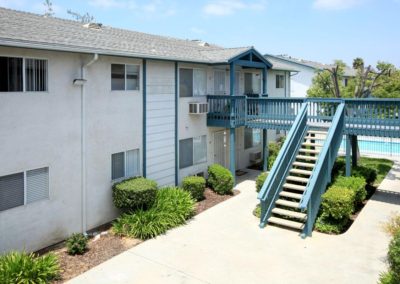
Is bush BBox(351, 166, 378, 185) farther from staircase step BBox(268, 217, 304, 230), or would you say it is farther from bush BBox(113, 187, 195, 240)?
bush BBox(113, 187, 195, 240)

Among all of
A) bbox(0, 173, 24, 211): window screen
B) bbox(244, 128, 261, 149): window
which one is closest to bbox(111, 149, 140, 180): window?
bbox(0, 173, 24, 211): window screen

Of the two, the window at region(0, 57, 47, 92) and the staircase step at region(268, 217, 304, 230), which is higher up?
the window at region(0, 57, 47, 92)

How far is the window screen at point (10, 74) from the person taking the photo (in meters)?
8.75

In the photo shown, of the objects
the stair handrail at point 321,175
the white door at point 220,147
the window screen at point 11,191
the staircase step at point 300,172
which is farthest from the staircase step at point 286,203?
the window screen at point 11,191

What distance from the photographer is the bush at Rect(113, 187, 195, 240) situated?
10602mm

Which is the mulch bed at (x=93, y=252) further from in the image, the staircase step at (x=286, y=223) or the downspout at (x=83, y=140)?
the staircase step at (x=286, y=223)

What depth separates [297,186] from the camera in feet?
39.8

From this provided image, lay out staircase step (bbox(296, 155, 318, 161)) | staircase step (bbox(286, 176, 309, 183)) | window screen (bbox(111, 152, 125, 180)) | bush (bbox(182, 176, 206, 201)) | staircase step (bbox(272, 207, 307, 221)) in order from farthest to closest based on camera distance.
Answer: bush (bbox(182, 176, 206, 201)), staircase step (bbox(296, 155, 318, 161)), staircase step (bbox(286, 176, 309, 183)), window screen (bbox(111, 152, 125, 180)), staircase step (bbox(272, 207, 307, 221))

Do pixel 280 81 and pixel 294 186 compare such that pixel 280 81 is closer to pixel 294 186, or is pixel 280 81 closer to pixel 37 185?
pixel 294 186

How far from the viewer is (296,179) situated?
12.3 meters

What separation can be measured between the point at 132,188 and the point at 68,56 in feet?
14.1

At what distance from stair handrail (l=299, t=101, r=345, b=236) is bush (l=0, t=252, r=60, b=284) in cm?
671

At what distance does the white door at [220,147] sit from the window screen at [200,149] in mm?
998

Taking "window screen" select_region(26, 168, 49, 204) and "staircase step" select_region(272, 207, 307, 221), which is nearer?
"window screen" select_region(26, 168, 49, 204)
